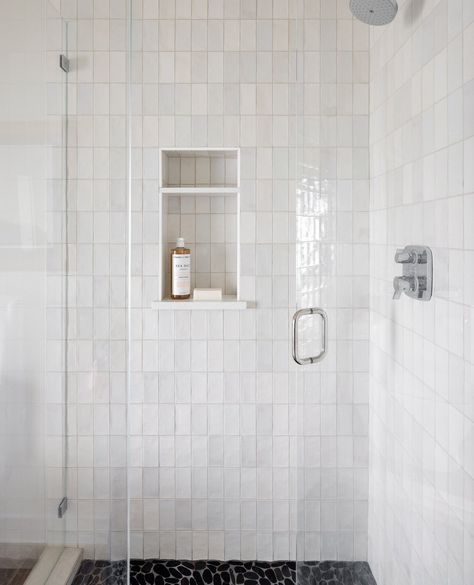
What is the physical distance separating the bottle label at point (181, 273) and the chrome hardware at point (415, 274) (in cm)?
93

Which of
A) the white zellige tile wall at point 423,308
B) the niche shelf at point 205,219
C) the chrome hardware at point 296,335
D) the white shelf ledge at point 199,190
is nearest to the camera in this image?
the white zellige tile wall at point 423,308

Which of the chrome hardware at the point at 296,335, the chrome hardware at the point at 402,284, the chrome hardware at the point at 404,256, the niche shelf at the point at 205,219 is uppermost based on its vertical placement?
the niche shelf at the point at 205,219

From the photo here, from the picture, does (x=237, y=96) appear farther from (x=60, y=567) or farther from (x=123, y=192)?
(x=60, y=567)

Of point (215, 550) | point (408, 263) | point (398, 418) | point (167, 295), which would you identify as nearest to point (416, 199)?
point (408, 263)

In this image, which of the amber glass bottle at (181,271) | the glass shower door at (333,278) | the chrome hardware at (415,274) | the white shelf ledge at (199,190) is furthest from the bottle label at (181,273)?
the chrome hardware at (415,274)

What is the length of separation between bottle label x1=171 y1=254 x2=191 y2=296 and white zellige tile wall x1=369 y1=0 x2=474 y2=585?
875mm

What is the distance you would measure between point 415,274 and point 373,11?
515mm

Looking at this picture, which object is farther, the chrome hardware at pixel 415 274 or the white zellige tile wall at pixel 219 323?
the white zellige tile wall at pixel 219 323

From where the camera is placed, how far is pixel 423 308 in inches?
36.2

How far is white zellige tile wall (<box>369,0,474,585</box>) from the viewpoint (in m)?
0.85

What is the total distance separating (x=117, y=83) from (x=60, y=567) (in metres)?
1.04

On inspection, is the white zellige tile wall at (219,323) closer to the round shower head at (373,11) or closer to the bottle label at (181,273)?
the bottle label at (181,273)

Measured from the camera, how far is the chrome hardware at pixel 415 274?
917 millimetres

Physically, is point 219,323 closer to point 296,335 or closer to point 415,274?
point 296,335
